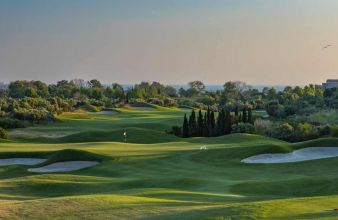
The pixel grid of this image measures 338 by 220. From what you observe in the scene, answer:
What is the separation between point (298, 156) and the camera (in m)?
36.5

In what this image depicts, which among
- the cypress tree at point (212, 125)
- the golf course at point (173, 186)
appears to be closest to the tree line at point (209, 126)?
the cypress tree at point (212, 125)

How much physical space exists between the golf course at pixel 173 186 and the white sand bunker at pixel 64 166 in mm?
335

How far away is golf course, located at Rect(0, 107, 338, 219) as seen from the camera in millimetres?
15859

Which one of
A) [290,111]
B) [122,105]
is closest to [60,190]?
[290,111]

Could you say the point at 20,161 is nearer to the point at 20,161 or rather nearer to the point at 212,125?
the point at 20,161

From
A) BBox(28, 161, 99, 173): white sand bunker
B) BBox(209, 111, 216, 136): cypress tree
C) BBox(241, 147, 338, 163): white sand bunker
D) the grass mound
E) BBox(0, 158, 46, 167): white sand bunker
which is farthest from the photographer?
BBox(209, 111, 216, 136): cypress tree

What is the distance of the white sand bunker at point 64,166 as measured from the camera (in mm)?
36188

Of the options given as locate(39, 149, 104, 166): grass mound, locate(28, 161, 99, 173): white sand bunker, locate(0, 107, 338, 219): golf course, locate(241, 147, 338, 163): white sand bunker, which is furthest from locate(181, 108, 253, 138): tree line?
locate(28, 161, 99, 173): white sand bunker

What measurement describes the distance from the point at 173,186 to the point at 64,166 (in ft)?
43.9

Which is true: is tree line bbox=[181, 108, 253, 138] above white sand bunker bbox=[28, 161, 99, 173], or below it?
above

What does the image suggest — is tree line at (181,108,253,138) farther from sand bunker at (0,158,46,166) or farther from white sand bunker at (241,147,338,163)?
sand bunker at (0,158,46,166)

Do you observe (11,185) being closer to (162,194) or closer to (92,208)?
(162,194)

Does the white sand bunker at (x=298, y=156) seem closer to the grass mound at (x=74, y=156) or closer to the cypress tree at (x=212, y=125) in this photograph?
the grass mound at (x=74, y=156)

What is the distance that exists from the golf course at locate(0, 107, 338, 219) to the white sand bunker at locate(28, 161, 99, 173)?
34cm
